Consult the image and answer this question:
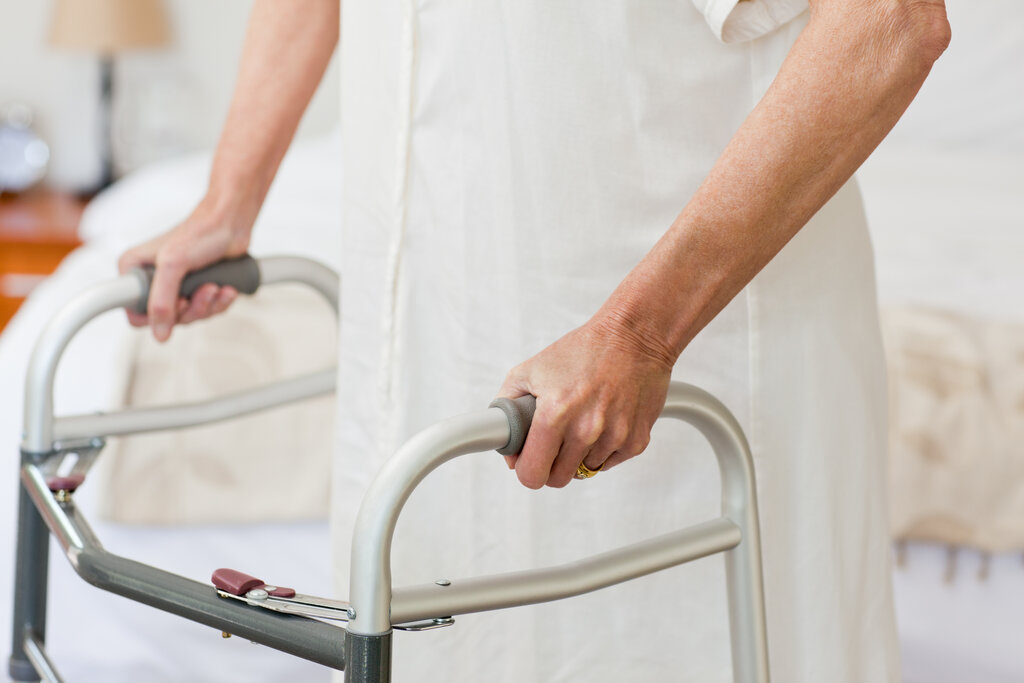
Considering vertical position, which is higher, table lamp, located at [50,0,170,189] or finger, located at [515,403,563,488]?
table lamp, located at [50,0,170,189]

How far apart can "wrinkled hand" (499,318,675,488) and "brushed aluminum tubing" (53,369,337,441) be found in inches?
16.8

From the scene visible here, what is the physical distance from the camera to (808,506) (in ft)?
2.78

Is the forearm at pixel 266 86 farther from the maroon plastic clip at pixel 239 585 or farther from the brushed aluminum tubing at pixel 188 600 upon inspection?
the maroon plastic clip at pixel 239 585

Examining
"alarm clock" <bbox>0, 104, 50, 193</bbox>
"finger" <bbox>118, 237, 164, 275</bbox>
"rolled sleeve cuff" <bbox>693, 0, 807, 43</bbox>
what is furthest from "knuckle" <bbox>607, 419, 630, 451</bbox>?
"alarm clock" <bbox>0, 104, 50, 193</bbox>

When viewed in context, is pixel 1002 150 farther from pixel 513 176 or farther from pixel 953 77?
pixel 513 176

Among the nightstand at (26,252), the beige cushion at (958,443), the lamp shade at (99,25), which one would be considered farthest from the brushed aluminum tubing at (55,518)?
the lamp shade at (99,25)

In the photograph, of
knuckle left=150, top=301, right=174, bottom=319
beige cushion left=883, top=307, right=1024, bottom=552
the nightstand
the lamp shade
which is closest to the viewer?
knuckle left=150, top=301, right=174, bottom=319

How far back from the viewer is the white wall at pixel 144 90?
3439mm

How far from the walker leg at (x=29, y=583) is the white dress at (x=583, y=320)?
0.25 meters

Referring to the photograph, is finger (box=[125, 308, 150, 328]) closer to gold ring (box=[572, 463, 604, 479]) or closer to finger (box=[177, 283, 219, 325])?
finger (box=[177, 283, 219, 325])

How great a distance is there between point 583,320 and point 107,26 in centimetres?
276

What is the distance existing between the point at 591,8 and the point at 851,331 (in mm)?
309

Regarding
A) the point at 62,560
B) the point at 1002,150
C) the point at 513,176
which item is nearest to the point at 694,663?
the point at 513,176

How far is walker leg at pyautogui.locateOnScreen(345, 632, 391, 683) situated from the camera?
1.79ft
